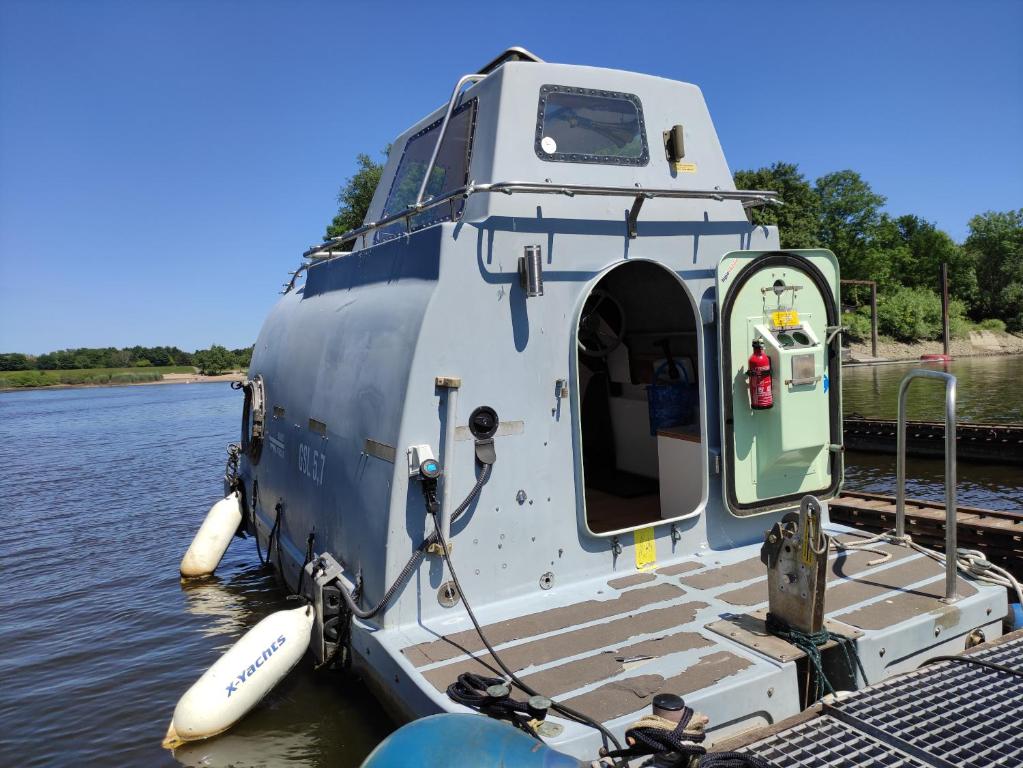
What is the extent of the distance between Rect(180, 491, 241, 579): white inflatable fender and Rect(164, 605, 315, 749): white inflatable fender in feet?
13.5

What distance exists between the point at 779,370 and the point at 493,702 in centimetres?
288

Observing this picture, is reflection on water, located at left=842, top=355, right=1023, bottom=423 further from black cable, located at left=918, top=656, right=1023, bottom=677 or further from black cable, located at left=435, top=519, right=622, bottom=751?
black cable, located at left=435, top=519, right=622, bottom=751

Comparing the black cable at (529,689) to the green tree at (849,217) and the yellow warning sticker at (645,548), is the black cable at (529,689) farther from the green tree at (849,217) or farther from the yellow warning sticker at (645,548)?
the green tree at (849,217)

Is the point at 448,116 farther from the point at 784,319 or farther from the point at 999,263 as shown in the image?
the point at 999,263

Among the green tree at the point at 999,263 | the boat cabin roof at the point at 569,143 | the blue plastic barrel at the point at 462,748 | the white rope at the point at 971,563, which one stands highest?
the green tree at the point at 999,263

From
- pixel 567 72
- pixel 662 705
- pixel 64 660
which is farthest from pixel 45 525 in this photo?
pixel 662 705

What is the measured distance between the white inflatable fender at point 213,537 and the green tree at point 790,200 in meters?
35.6

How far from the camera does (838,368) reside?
488cm

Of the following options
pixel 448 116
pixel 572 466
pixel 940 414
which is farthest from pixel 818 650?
pixel 940 414

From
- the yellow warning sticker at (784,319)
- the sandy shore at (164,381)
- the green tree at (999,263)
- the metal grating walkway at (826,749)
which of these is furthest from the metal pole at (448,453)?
the sandy shore at (164,381)

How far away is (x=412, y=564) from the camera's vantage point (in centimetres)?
379

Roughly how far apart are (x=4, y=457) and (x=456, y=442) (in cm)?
2307

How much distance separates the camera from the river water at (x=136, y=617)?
15.4ft

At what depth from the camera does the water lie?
463 centimetres
